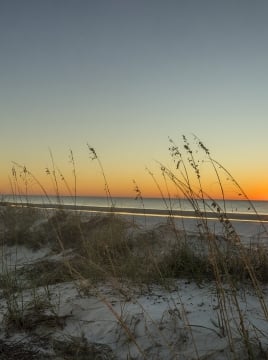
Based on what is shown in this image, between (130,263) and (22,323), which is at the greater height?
(130,263)

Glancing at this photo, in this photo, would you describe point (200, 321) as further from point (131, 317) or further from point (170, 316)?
point (131, 317)

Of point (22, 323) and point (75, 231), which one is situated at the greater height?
point (75, 231)

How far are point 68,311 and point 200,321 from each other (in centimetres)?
105

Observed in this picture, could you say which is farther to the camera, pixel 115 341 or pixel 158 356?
pixel 115 341

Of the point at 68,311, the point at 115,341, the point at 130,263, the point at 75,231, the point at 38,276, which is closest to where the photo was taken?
the point at 115,341

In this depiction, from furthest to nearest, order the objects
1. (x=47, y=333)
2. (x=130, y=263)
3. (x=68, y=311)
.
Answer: (x=130, y=263) → (x=68, y=311) → (x=47, y=333)

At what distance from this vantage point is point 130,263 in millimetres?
4676

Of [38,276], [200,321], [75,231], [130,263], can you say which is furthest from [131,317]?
[75,231]

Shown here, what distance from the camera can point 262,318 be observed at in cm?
342

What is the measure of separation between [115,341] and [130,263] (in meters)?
1.34

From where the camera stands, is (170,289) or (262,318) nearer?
(262,318)

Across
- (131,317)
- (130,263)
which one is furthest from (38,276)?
(131,317)

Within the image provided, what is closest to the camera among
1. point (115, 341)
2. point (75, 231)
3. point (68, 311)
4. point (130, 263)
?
point (115, 341)

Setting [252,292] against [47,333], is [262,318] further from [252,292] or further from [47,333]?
[47,333]
